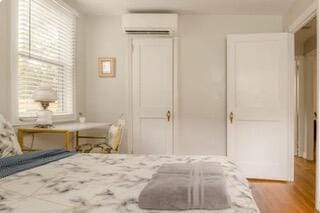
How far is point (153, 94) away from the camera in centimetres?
A: 415

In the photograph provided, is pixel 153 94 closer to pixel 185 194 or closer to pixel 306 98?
pixel 185 194

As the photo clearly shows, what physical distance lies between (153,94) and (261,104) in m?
1.49

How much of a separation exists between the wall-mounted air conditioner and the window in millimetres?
772

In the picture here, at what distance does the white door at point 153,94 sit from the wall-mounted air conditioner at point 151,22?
0.64ft

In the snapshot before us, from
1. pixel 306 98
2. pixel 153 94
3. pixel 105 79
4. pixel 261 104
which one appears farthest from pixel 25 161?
pixel 306 98

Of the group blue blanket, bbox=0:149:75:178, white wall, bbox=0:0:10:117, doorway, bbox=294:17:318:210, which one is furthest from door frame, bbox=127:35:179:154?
doorway, bbox=294:17:318:210

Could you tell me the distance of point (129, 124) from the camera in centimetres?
422

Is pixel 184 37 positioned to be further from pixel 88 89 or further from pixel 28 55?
pixel 28 55

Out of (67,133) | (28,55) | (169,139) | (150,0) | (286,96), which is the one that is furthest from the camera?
(169,139)

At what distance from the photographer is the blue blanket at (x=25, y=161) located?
64.0 inches

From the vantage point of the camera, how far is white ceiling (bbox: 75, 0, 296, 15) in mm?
3723

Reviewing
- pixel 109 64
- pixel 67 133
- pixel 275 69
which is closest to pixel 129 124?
pixel 109 64

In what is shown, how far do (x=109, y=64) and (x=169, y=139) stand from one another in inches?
55.4

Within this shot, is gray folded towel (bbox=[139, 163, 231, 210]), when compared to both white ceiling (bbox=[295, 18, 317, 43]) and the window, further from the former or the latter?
white ceiling (bbox=[295, 18, 317, 43])
